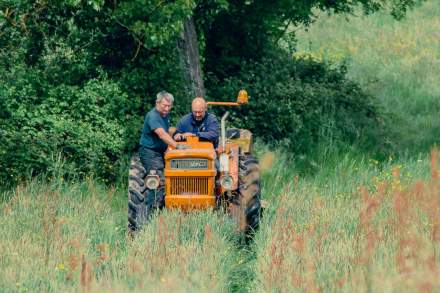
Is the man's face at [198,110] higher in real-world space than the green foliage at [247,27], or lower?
lower

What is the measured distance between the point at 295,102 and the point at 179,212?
7.12m

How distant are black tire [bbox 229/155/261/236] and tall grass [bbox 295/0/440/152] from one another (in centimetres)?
735

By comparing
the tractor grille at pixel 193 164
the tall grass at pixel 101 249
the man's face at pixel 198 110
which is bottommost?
the tall grass at pixel 101 249

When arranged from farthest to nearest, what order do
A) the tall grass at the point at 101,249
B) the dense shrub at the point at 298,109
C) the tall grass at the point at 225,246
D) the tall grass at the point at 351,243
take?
the dense shrub at the point at 298,109
the tall grass at the point at 101,249
the tall grass at the point at 225,246
the tall grass at the point at 351,243

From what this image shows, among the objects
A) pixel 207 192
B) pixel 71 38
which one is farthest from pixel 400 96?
pixel 207 192

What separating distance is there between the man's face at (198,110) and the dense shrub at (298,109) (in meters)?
4.94

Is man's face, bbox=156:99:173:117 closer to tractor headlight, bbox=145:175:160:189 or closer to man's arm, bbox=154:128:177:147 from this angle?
man's arm, bbox=154:128:177:147

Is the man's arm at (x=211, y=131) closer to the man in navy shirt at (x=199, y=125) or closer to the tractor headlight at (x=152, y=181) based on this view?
the man in navy shirt at (x=199, y=125)

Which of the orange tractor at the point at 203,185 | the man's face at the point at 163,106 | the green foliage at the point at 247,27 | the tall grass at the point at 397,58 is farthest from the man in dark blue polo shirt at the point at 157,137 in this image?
the tall grass at the point at 397,58

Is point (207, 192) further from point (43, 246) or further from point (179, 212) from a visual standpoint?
point (43, 246)

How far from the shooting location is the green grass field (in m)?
7.98

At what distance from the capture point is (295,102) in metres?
17.3

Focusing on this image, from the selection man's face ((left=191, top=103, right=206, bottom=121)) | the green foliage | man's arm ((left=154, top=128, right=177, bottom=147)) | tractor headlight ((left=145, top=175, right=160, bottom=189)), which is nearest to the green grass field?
tractor headlight ((left=145, top=175, right=160, bottom=189))

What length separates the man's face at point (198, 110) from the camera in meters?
11.4
